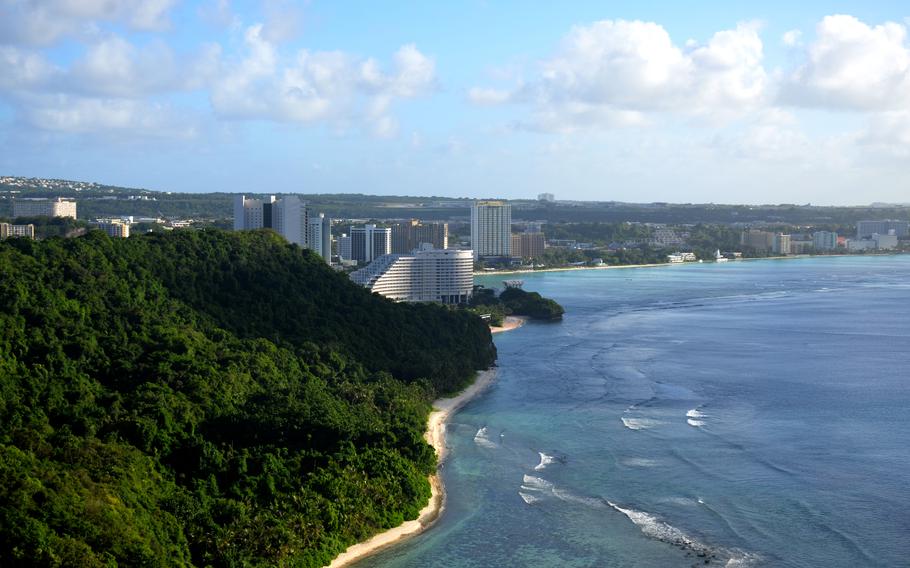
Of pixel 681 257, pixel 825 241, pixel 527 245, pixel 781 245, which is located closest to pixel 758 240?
pixel 781 245

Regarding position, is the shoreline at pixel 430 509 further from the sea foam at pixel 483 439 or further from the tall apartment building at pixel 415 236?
the tall apartment building at pixel 415 236

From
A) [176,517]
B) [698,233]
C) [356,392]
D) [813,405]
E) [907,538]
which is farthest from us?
[698,233]

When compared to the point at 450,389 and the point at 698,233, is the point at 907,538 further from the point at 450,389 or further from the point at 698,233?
the point at 698,233

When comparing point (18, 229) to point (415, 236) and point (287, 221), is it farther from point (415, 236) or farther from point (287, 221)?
point (415, 236)

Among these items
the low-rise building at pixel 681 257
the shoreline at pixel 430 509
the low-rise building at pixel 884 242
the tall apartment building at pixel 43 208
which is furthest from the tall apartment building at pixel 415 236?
the low-rise building at pixel 884 242

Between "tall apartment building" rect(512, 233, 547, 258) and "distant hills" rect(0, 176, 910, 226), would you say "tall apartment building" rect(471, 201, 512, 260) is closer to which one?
"tall apartment building" rect(512, 233, 547, 258)

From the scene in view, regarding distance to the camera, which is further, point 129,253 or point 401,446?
point 129,253

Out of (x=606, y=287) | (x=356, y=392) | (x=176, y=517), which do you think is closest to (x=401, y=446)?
(x=356, y=392)
